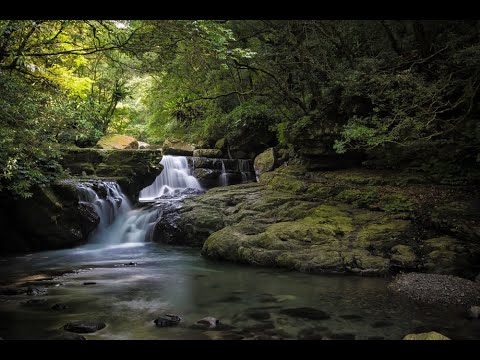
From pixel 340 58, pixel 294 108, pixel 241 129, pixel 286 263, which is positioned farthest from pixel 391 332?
pixel 241 129

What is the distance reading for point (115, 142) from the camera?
23.2m

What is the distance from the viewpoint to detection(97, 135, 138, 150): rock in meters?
22.2

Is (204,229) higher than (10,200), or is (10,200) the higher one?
(10,200)

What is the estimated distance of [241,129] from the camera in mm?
19109

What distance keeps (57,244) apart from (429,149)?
12.4 metres

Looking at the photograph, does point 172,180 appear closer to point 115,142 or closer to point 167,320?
point 115,142

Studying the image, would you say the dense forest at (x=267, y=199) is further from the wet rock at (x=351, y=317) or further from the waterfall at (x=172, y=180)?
the waterfall at (x=172, y=180)

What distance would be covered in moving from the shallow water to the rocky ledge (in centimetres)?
68

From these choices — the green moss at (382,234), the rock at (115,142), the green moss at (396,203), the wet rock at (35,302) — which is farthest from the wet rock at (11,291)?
the rock at (115,142)

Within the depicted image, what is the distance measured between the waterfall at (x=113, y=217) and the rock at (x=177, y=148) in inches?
315

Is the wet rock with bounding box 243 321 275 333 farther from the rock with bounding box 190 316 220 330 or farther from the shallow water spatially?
the rock with bounding box 190 316 220 330

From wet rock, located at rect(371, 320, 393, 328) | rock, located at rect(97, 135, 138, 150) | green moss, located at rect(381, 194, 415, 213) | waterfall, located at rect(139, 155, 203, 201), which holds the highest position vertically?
rock, located at rect(97, 135, 138, 150)

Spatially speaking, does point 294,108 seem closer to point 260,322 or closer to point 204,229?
point 204,229

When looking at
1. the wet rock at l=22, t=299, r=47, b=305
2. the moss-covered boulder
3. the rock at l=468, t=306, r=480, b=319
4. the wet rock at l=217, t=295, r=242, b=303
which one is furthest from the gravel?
the moss-covered boulder
